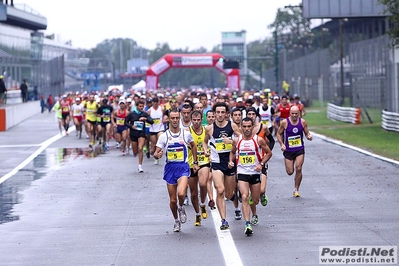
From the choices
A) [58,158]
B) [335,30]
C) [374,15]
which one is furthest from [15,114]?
[335,30]

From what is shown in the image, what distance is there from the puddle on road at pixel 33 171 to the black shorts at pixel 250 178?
3.87 m

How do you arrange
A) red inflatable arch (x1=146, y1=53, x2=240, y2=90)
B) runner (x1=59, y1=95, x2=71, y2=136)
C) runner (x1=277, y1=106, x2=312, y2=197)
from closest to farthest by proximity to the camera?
1. runner (x1=277, y1=106, x2=312, y2=197)
2. runner (x1=59, y1=95, x2=71, y2=136)
3. red inflatable arch (x1=146, y1=53, x2=240, y2=90)

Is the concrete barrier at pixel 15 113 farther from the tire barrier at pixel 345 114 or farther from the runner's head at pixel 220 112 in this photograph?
the runner's head at pixel 220 112

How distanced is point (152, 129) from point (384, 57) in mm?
22851

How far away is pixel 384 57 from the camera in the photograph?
46.0m

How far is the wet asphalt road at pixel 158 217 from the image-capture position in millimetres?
11141

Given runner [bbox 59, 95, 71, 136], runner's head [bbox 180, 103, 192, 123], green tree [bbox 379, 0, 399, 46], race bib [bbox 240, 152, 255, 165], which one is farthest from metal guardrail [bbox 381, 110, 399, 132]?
race bib [bbox 240, 152, 255, 165]

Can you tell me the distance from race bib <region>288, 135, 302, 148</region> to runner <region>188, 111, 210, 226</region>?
3.44 m

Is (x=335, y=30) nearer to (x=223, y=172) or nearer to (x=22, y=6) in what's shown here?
(x=22, y=6)

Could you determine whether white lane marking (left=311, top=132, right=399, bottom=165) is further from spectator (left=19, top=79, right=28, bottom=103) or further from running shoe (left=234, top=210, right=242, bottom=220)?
spectator (left=19, top=79, right=28, bottom=103)

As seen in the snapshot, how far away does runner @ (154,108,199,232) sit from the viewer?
42.4 ft

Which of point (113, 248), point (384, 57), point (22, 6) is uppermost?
point (22, 6)

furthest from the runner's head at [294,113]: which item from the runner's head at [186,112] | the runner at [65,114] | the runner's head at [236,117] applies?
the runner at [65,114]

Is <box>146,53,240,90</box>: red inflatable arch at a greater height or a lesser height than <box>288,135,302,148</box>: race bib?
greater
